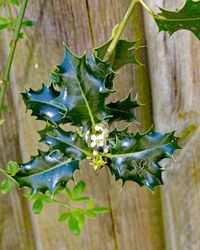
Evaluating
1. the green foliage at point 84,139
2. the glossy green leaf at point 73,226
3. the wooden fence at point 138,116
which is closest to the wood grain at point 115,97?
the wooden fence at point 138,116

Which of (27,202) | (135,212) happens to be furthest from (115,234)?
(27,202)

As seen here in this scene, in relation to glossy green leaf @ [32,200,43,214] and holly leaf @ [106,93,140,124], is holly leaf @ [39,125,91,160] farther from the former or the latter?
glossy green leaf @ [32,200,43,214]

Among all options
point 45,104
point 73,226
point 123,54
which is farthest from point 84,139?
point 73,226

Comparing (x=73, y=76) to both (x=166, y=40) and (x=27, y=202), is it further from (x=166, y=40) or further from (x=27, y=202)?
(x=27, y=202)

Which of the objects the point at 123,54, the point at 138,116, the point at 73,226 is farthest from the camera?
the point at 138,116

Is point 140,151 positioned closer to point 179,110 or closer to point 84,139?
point 84,139
